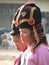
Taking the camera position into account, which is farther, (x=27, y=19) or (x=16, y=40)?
(x=16, y=40)

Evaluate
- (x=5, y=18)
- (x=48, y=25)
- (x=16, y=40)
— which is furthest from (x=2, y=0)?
(x=16, y=40)

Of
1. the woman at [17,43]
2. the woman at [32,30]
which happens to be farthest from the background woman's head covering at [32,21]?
the woman at [17,43]

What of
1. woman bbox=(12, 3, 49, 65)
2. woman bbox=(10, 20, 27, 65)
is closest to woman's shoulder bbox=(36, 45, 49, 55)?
woman bbox=(12, 3, 49, 65)

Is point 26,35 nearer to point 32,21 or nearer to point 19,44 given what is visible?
point 32,21

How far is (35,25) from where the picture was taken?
206 centimetres

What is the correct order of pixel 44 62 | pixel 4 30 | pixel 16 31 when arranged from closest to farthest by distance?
pixel 44 62
pixel 16 31
pixel 4 30

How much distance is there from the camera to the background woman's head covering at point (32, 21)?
6.70 ft

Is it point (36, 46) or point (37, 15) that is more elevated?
point (37, 15)

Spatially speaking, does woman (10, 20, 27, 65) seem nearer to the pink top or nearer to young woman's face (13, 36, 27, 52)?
young woman's face (13, 36, 27, 52)

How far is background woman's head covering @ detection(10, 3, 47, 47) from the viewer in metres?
2.04

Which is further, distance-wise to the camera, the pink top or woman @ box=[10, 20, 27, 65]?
woman @ box=[10, 20, 27, 65]

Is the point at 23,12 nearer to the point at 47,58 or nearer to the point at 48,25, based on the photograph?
the point at 47,58

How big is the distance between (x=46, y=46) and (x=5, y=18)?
766 inches

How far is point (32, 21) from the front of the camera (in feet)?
6.70
